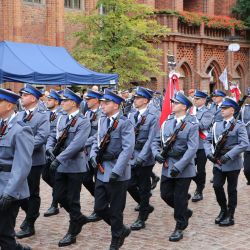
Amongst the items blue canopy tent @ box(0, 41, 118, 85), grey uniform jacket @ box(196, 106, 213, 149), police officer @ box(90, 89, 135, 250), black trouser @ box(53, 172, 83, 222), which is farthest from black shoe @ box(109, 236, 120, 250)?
blue canopy tent @ box(0, 41, 118, 85)

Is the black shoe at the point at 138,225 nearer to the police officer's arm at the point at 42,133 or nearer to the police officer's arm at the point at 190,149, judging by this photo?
the police officer's arm at the point at 190,149

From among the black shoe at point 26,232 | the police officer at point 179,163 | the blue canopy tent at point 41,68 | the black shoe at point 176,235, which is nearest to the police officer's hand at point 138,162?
the police officer at point 179,163

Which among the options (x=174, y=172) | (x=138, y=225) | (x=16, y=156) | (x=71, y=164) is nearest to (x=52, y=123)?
(x=71, y=164)

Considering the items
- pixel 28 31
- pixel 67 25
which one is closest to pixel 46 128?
pixel 28 31

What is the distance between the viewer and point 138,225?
882 cm

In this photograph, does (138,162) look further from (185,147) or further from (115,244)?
(115,244)

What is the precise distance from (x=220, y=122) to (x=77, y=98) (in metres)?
2.36

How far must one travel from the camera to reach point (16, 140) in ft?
19.5

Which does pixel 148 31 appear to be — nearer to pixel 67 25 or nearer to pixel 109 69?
pixel 109 69

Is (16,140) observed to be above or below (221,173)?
above

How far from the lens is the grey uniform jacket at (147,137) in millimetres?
9008

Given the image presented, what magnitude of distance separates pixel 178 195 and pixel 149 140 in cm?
138

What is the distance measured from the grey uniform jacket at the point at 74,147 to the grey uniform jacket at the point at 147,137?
114 cm

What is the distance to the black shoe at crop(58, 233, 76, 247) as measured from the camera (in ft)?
25.7
